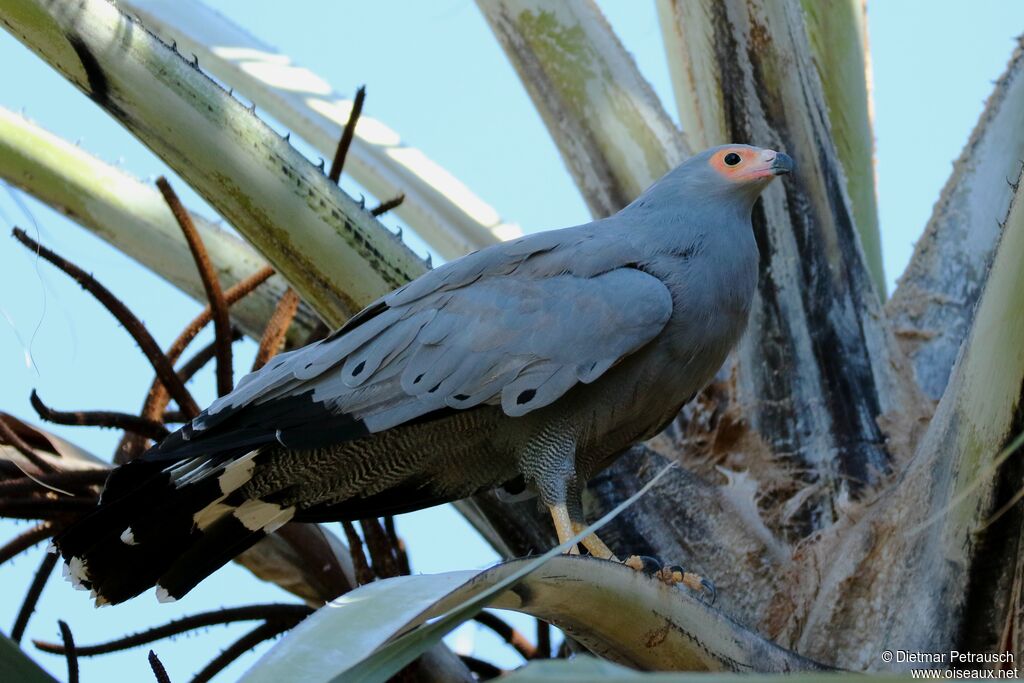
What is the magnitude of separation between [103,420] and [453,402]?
108cm

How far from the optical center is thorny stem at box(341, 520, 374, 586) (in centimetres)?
422

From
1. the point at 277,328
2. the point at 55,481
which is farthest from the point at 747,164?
the point at 55,481

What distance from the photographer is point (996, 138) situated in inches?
193

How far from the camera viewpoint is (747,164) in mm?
4258

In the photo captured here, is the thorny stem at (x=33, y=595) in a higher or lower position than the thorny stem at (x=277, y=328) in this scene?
A: lower

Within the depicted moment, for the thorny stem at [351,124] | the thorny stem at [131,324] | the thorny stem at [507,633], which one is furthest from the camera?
the thorny stem at [507,633]

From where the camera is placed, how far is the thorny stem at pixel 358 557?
4.22 meters

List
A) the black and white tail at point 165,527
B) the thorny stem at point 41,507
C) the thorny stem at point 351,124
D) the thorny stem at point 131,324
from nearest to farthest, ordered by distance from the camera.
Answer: the black and white tail at point 165,527 → the thorny stem at point 41,507 → the thorny stem at point 131,324 → the thorny stem at point 351,124

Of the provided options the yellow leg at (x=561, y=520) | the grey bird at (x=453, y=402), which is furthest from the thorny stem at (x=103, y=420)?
the yellow leg at (x=561, y=520)

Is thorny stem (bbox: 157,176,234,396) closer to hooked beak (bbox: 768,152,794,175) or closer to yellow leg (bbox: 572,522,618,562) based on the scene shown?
yellow leg (bbox: 572,522,618,562)

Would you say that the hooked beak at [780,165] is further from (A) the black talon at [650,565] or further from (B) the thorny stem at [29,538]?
(B) the thorny stem at [29,538]

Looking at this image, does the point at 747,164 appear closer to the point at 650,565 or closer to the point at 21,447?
the point at 650,565

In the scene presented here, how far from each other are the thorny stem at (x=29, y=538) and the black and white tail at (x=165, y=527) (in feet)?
1.47

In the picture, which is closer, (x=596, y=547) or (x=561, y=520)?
(x=561, y=520)
